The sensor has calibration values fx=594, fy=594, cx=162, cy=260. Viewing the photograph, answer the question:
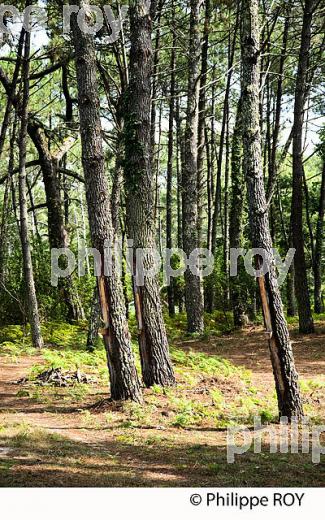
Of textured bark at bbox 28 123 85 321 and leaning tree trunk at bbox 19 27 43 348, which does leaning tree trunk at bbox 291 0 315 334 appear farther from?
textured bark at bbox 28 123 85 321

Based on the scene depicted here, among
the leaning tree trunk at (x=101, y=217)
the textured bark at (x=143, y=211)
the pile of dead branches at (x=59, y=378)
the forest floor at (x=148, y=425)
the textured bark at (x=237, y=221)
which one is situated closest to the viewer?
the forest floor at (x=148, y=425)

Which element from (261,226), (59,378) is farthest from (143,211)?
(59,378)

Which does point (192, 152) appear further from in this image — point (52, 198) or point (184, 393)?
point (184, 393)

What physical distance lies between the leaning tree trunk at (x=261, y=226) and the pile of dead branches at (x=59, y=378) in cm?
347

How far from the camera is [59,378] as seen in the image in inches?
377

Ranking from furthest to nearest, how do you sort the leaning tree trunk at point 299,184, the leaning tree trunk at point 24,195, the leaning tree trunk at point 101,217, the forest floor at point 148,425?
the leaning tree trunk at point 299,184 → the leaning tree trunk at point 24,195 → the leaning tree trunk at point 101,217 → the forest floor at point 148,425

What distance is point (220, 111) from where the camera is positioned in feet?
81.0

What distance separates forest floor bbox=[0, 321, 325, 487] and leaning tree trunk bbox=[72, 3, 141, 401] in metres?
0.48

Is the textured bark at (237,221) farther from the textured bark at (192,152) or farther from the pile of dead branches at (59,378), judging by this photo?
the pile of dead branches at (59,378)

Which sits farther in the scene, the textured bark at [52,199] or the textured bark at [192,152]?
the textured bark at [52,199]

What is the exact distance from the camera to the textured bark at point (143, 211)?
8.77 m

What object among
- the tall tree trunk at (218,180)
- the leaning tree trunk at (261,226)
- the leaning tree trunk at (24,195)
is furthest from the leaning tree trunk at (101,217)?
the tall tree trunk at (218,180)

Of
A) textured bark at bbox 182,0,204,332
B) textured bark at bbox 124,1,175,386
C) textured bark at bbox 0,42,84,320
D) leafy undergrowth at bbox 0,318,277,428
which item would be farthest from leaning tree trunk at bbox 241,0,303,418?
textured bark at bbox 0,42,84,320

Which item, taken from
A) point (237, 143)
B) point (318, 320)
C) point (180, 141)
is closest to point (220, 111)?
point (180, 141)
